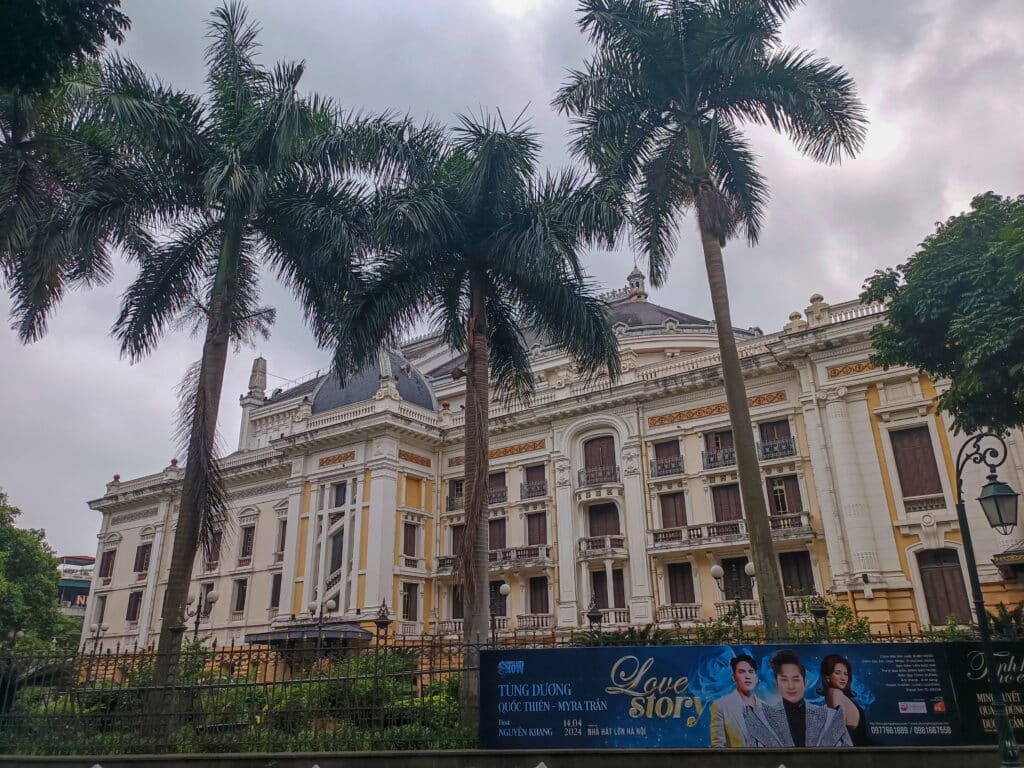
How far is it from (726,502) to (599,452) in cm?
527

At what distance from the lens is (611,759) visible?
9492mm

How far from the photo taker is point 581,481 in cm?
2814

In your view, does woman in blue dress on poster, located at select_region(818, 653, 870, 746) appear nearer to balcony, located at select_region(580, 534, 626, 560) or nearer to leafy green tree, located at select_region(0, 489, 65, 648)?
balcony, located at select_region(580, 534, 626, 560)

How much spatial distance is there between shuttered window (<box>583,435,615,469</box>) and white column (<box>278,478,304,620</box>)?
12.9 meters

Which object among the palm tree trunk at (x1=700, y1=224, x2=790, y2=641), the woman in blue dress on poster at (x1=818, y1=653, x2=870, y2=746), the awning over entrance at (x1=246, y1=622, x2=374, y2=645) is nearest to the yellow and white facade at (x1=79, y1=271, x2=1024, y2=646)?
the awning over entrance at (x1=246, y1=622, x2=374, y2=645)

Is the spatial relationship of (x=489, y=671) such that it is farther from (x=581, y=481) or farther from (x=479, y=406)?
(x=581, y=481)

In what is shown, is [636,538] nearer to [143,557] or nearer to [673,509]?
[673,509]

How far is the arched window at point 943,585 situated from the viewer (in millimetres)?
20203

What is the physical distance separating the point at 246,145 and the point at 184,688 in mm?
9570

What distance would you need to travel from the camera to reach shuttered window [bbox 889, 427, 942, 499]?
70.3 feet

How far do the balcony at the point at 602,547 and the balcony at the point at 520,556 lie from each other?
5.59ft

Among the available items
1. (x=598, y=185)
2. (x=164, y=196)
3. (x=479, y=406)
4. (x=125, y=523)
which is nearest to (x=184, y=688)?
(x=479, y=406)

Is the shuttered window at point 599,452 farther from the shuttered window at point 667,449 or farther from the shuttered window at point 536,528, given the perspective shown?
the shuttered window at point 536,528

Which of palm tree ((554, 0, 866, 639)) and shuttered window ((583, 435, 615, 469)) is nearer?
palm tree ((554, 0, 866, 639))
